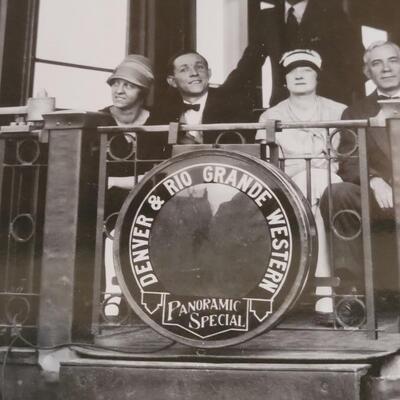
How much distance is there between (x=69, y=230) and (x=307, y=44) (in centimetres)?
303

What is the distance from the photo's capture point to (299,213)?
2936mm

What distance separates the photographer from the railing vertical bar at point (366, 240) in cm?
313

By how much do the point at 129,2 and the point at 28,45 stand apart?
3.91ft

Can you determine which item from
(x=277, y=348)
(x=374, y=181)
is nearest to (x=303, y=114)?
(x=374, y=181)

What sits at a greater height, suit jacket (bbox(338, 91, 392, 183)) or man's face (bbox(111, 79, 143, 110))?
man's face (bbox(111, 79, 143, 110))

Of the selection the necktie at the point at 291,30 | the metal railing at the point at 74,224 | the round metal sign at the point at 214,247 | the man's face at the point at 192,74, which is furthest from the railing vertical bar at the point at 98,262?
the necktie at the point at 291,30

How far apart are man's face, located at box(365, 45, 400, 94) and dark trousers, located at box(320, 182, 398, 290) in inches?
39.4

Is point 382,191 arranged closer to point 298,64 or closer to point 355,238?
point 355,238

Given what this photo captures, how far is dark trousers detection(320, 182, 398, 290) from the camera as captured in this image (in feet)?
11.8

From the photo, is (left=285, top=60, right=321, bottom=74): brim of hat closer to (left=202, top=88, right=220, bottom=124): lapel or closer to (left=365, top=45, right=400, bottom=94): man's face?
(left=365, top=45, right=400, bottom=94): man's face

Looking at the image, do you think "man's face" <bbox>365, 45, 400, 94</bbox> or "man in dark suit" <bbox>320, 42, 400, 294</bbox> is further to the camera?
"man's face" <bbox>365, 45, 400, 94</bbox>

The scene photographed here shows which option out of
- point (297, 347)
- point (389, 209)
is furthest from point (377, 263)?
point (297, 347)

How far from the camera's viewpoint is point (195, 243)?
10.2ft

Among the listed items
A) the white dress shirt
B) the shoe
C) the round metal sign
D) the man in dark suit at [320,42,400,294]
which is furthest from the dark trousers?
the white dress shirt
